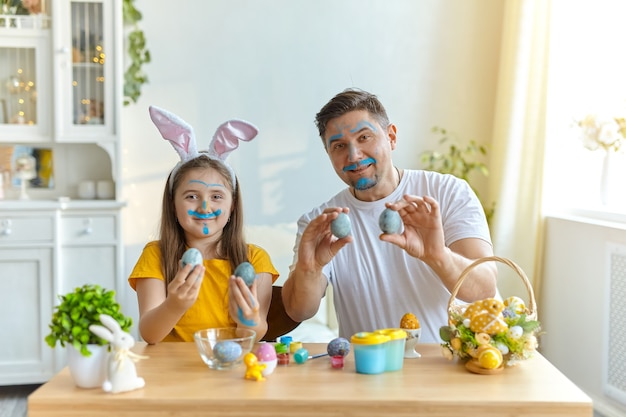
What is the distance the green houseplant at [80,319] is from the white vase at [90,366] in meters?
0.01

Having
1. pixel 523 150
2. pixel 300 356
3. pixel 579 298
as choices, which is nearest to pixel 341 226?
pixel 300 356

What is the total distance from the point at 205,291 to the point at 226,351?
1.55ft

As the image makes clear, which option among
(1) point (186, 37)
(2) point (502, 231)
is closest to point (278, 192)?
(1) point (186, 37)

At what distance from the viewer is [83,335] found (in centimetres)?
131

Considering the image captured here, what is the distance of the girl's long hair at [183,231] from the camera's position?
192 centimetres

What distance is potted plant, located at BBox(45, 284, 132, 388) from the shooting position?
4.31 feet

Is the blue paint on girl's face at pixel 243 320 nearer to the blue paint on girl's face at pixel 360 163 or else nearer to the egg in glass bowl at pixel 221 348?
the egg in glass bowl at pixel 221 348

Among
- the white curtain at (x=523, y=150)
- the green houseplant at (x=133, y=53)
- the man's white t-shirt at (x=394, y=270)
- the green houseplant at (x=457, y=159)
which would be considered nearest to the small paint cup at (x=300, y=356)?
the man's white t-shirt at (x=394, y=270)

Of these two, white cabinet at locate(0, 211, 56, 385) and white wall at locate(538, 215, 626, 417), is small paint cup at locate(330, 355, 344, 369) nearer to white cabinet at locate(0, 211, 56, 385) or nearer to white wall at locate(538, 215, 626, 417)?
white wall at locate(538, 215, 626, 417)

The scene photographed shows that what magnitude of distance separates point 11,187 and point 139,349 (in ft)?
8.42

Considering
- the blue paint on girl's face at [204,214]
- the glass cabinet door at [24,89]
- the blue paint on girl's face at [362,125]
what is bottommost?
the blue paint on girl's face at [204,214]

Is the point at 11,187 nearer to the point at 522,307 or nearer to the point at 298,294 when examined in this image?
the point at 298,294

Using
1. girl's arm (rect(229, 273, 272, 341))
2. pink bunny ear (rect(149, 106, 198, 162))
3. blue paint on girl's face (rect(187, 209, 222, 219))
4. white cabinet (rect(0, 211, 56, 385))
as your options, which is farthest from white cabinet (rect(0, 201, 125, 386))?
girl's arm (rect(229, 273, 272, 341))

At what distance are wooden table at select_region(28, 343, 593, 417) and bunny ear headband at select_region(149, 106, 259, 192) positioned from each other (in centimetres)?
74
